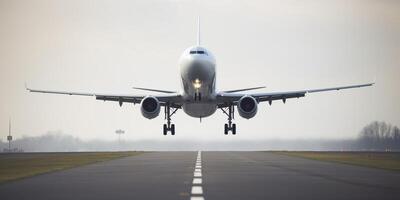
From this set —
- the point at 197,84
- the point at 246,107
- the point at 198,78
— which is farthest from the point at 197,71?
the point at 246,107

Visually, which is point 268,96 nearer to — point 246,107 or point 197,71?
point 246,107

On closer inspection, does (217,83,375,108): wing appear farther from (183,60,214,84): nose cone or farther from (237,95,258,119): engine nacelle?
(183,60,214,84): nose cone

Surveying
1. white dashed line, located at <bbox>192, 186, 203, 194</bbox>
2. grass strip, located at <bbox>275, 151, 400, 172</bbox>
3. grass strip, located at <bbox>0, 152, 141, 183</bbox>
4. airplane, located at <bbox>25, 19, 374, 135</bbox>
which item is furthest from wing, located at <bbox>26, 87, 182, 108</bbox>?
white dashed line, located at <bbox>192, 186, 203, 194</bbox>

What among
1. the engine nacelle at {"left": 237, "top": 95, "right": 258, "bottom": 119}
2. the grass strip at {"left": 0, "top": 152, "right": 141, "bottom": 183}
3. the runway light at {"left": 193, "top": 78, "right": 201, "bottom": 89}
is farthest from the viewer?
the engine nacelle at {"left": 237, "top": 95, "right": 258, "bottom": 119}

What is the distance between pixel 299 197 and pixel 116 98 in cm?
3625

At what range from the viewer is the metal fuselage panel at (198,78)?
40.6 meters

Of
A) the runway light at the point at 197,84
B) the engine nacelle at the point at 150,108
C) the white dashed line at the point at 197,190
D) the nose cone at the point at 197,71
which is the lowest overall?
the white dashed line at the point at 197,190

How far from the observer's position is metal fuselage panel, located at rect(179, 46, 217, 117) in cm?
4062

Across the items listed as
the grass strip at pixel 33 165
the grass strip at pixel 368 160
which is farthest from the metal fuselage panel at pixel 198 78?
the grass strip at pixel 368 160

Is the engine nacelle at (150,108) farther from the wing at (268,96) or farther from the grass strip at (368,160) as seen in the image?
the grass strip at (368,160)

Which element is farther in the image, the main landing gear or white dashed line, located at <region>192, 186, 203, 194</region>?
the main landing gear

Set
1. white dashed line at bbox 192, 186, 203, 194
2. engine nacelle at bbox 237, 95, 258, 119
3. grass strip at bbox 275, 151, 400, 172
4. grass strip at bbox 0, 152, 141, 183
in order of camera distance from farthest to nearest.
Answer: engine nacelle at bbox 237, 95, 258, 119
grass strip at bbox 275, 151, 400, 172
grass strip at bbox 0, 152, 141, 183
white dashed line at bbox 192, 186, 203, 194

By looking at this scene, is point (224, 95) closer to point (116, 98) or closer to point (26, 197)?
point (116, 98)

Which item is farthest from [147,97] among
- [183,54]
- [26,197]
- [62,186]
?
[26,197]
